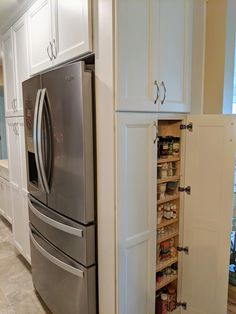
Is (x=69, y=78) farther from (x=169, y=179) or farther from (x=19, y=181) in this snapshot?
(x=19, y=181)

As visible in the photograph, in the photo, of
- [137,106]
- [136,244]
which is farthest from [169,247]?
[137,106]

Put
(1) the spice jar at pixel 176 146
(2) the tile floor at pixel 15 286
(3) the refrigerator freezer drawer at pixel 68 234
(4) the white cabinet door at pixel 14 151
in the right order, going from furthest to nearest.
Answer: (4) the white cabinet door at pixel 14 151 < (2) the tile floor at pixel 15 286 < (1) the spice jar at pixel 176 146 < (3) the refrigerator freezer drawer at pixel 68 234

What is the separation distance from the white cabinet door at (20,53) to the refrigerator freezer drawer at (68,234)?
3.61 ft

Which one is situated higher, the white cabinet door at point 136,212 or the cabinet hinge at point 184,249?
the white cabinet door at point 136,212

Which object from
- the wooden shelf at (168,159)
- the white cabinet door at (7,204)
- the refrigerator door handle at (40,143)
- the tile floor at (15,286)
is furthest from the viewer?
the white cabinet door at (7,204)

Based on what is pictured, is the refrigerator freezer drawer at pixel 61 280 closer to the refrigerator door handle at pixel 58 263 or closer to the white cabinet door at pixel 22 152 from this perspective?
the refrigerator door handle at pixel 58 263

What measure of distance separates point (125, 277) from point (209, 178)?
0.86 metres

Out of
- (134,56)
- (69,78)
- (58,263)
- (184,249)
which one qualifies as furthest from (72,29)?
(184,249)

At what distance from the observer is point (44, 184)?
5.68ft

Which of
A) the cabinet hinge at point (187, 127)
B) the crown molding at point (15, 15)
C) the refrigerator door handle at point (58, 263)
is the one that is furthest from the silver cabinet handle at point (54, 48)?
the refrigerator door handle at point (58, 263)

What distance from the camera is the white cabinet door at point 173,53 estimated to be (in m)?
1.51

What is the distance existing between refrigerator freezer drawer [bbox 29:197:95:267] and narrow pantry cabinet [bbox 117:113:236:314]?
19 cm

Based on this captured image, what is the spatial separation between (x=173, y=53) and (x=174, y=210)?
112 cm

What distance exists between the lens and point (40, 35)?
6.00ft
